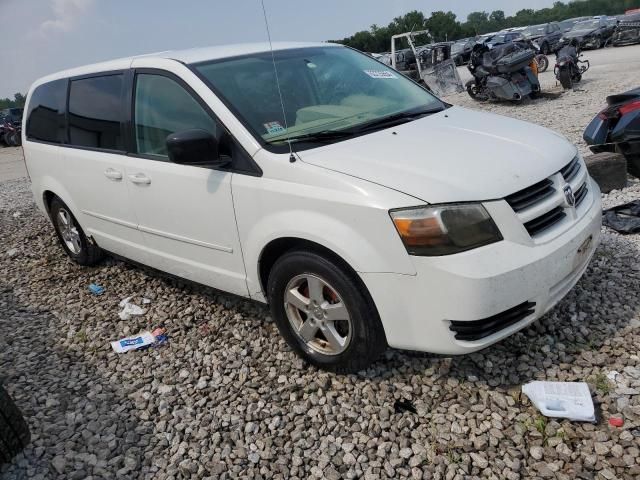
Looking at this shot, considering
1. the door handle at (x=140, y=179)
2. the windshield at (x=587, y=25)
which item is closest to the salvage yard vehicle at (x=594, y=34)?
the windshield at (x=587, y=25)

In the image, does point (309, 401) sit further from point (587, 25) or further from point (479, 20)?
point (479, 20)

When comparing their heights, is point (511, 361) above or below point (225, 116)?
below

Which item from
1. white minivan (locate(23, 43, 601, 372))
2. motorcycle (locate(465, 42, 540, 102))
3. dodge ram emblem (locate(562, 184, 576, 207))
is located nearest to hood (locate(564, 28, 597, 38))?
motorcycle (locate(465, 42, 540, 102))

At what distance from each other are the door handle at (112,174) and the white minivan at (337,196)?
0.02 metres

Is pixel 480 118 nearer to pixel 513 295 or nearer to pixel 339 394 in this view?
pixel 513 295

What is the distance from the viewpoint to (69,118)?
448cm

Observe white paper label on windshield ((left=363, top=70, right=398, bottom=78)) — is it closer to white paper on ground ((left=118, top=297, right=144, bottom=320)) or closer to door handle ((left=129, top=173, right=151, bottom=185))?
door handle ((left=129, top=173, right=151, bottom=185))

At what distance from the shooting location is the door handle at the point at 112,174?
376cm

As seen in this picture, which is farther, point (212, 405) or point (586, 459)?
point (212, 405)

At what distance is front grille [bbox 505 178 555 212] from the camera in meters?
2.46

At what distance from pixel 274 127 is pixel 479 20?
108654 mm

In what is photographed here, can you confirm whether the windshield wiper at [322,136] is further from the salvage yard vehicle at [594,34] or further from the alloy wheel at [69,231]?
the salvage yard vehicle at [594,34]

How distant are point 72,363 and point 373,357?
214 centimetres

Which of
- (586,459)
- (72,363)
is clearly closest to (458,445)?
(586,459)
